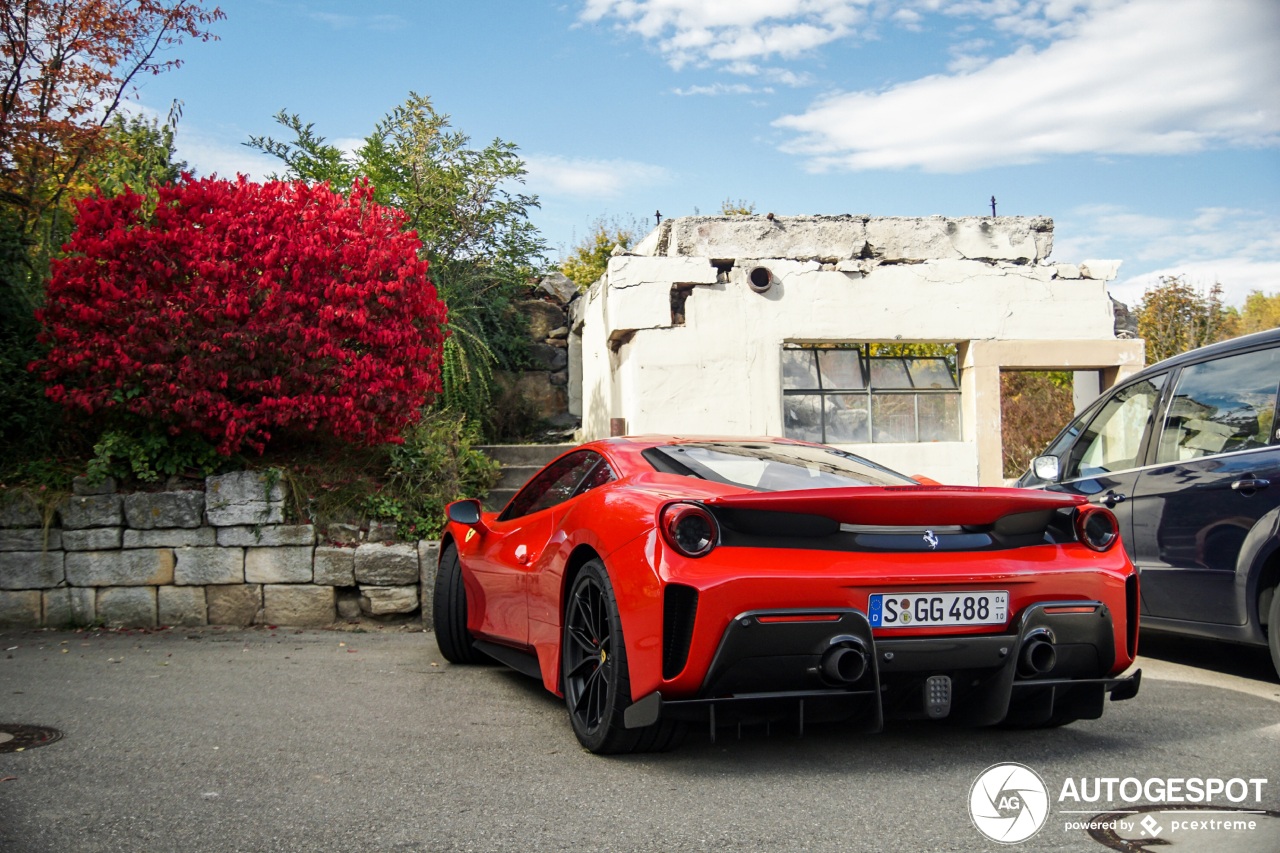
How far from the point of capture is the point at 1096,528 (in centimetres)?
404

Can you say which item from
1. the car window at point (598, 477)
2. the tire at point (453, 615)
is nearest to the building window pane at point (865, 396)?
the tire at point (453, 615)

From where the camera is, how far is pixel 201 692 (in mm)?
5414

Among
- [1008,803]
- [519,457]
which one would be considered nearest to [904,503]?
[1008,803]

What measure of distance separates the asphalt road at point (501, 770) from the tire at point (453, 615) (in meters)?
0.40

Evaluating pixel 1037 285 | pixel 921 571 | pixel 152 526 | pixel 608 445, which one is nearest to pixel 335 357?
pixel 152 526

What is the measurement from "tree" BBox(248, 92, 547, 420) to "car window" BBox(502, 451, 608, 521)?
7.26 meters

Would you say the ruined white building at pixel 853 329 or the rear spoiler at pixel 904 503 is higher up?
the ruined white building at pixel 853 329

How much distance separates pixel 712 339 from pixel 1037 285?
3.52 metres

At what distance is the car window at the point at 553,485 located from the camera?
5.02m

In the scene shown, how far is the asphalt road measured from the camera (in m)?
3.10

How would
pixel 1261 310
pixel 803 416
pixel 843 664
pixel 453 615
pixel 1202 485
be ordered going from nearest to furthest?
pixel 843 664 → pixel 1202 485 → pixel 453 615 → pixel 803 416 → pixel 1261 310

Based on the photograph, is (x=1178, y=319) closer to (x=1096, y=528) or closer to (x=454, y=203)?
(x=454, y=203)

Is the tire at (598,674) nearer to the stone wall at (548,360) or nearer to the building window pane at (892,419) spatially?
the building window pane at (892,419)

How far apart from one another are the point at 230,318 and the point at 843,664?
5896 mm
